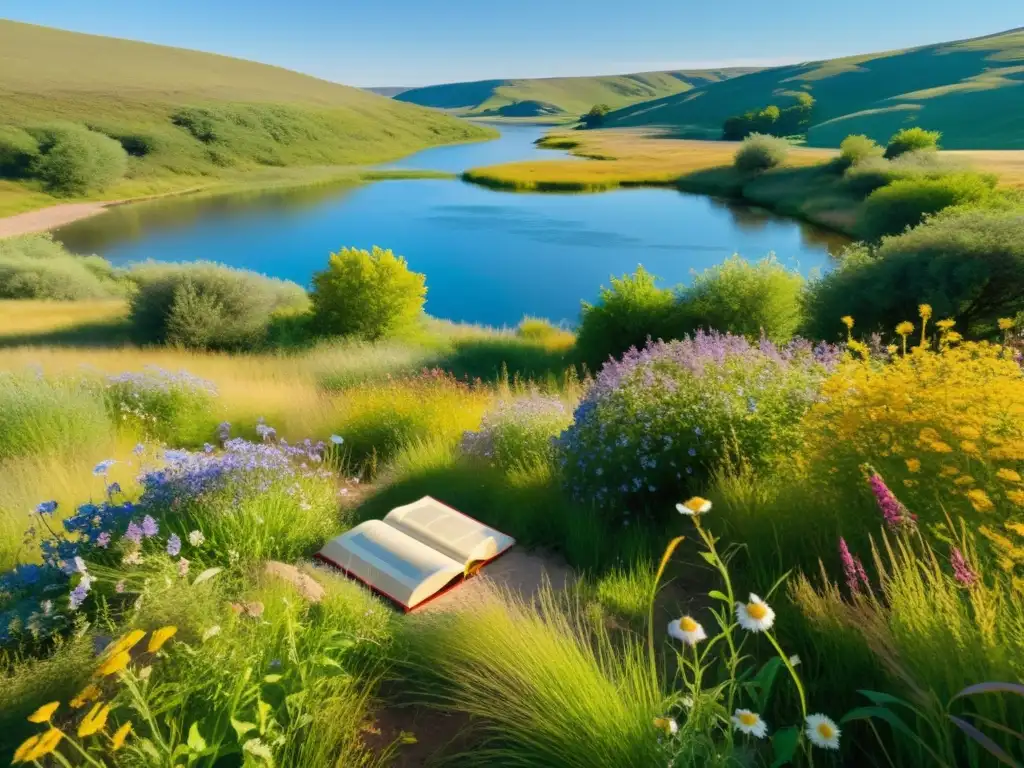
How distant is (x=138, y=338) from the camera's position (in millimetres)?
17016

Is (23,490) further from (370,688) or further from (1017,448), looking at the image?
(1017,448)

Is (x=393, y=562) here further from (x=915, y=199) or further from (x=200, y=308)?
(x=915, y=199)

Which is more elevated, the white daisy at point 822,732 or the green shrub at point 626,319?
the white daisy at point 822,732

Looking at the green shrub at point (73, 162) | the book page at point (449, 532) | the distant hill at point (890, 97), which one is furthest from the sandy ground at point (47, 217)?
the distant hill at point (890, 97)

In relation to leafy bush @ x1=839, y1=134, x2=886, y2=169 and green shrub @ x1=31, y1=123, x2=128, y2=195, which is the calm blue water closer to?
green shrub @ x1=31, y1=123, x2=128, y2=195

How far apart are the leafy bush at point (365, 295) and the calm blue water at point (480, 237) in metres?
6.90

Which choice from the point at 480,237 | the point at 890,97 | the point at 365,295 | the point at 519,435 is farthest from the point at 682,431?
the point at 890,97

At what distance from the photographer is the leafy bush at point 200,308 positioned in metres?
16.5

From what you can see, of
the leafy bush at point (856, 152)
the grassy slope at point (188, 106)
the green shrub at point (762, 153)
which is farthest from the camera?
the grassy slope at point (188, 106)

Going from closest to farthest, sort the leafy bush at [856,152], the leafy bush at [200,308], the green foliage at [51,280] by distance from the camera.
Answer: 1. the leafy bush at [200,308]
2. the green foliage at [51,280]
3. the leafy bush at [856,152]

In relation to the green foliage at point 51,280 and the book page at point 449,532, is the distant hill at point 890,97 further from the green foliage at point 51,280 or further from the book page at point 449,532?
the book page at point 449,532

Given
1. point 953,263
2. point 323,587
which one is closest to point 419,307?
point 953,263

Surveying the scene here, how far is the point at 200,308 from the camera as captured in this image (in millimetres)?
16391

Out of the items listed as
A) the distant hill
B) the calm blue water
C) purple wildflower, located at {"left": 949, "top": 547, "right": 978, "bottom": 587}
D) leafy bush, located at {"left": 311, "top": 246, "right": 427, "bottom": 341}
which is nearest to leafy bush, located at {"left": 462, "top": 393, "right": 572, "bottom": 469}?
purple wildflower, located at {"left": 949, "top": 547, "right": 978, "bottom": 587}
